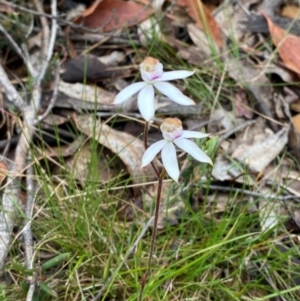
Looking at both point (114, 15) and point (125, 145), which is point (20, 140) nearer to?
point (125, 145)

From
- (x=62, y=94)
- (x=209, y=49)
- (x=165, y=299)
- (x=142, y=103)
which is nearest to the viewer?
(x=142, y=103)

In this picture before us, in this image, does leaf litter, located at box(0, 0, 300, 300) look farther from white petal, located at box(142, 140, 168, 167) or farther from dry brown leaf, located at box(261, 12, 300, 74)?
white petal, located at box(142, 140, 168, 167)

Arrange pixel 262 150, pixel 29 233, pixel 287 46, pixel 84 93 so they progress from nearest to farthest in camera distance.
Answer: pixel 29 233 → pixel 262 150 → pixel 84 93 → pixel 287 46

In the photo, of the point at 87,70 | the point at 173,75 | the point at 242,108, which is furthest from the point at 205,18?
the point at 173,75

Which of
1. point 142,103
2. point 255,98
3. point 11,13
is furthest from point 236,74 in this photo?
point 142,103

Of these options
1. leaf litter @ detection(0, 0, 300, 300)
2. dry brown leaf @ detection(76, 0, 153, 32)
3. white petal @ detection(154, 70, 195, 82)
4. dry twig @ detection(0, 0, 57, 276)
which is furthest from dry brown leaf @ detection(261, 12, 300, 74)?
white petal @ detection(154, 70, 195, 82)

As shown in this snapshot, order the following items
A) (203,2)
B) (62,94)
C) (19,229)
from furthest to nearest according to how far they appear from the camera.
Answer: (203,2) → (62,94) → (19,229)

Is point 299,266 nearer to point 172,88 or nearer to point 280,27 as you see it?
point 172,88
